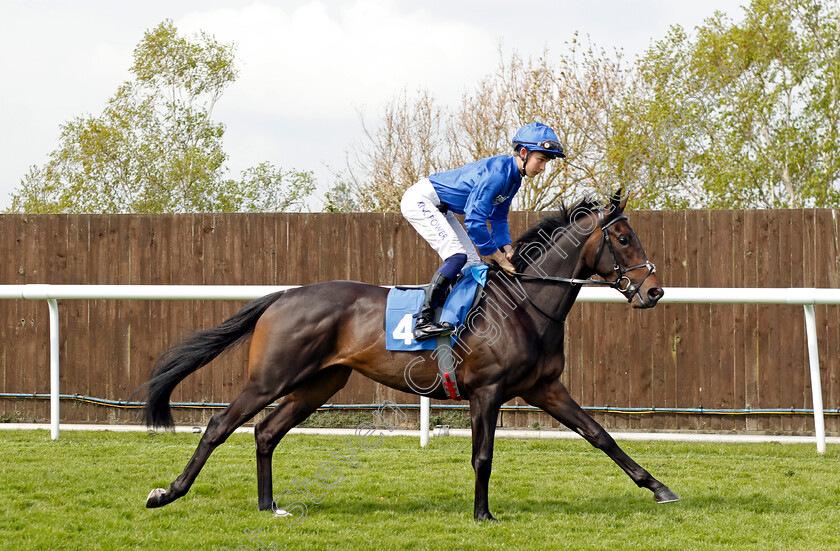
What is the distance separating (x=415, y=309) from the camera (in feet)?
15.6

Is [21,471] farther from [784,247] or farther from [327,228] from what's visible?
[784,247]

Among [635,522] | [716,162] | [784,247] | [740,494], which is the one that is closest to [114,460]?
[635,522]

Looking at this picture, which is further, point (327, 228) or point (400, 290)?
point (327, 228)

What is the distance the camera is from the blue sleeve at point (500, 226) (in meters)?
4.94

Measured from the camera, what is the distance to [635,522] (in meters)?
4.40

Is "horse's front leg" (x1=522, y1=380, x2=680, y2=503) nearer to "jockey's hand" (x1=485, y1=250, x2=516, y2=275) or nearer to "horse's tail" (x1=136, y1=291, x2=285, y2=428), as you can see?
"jockey's hand" (x1=485, y1=250, x2=516, y2=275)

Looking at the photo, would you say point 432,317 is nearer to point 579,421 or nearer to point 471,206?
point 471,206

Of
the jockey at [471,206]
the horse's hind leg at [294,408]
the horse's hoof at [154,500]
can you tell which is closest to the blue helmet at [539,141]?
the jockey at [471,206]

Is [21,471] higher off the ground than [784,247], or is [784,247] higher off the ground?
[784,247]

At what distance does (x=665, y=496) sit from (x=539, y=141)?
2057 millimetres

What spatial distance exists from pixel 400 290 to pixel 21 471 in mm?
2713

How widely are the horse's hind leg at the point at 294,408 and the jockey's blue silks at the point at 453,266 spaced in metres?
0.83

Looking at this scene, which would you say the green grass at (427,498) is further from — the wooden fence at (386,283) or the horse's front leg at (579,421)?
the wooden fence at (386,283)

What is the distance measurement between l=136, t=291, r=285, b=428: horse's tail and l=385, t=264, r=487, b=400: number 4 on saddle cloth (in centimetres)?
72
